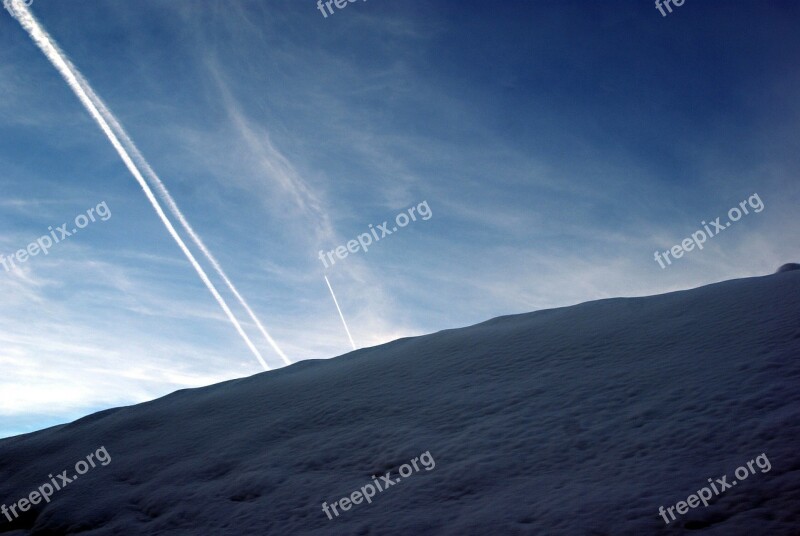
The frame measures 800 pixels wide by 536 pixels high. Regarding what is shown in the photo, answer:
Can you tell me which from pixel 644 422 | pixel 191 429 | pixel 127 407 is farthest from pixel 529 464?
pixel 127 407

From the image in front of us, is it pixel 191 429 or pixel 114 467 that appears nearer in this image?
pixel 114 467

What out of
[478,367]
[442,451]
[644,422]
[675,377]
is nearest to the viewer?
[644,422]

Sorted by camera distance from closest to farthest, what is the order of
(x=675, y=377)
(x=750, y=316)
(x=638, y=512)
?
(x=638, y=512), (x=675, y=377), (x=750, y=316)

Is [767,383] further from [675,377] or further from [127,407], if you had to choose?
[127,407]

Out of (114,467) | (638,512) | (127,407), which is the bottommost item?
(638,512)

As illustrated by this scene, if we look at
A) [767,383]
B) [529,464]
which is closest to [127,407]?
[529,464]

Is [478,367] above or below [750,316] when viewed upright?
above
